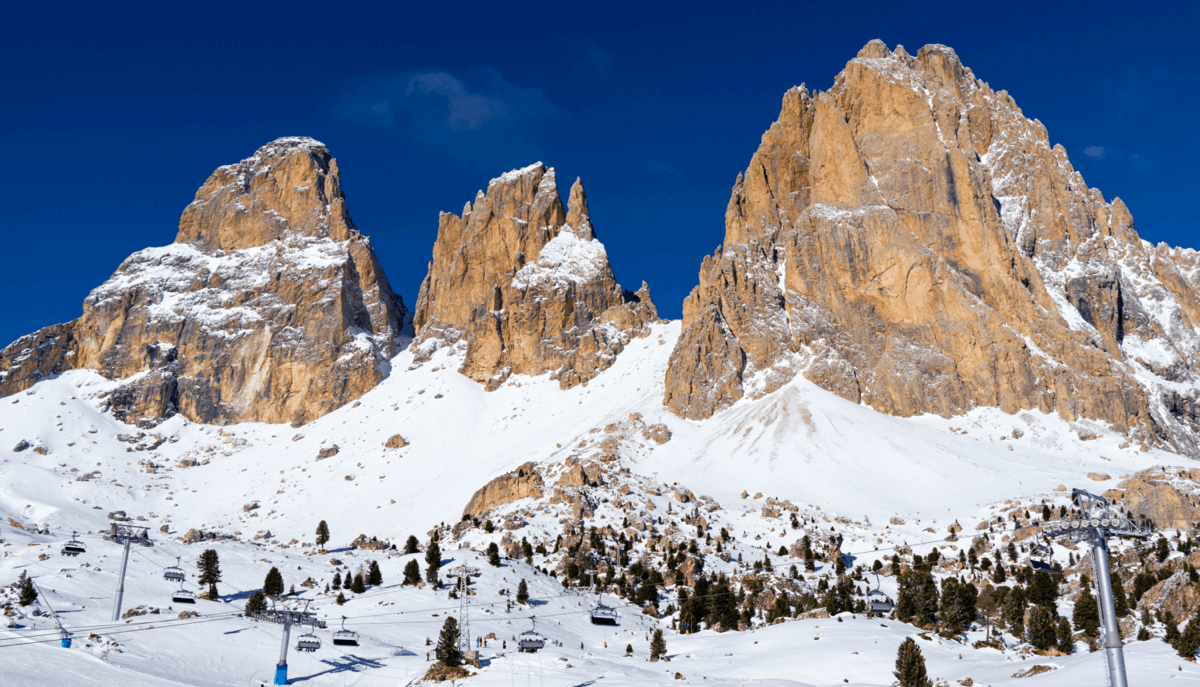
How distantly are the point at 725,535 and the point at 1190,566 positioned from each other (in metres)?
55.1

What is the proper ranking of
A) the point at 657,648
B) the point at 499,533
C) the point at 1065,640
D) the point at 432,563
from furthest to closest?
the point at 499,533, the point at 432,563, the point at 657,648, the point at 1065,640

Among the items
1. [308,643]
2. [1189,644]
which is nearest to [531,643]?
[308,643]

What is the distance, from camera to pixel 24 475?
170250 mm

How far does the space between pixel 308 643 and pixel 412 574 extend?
25.1 metres

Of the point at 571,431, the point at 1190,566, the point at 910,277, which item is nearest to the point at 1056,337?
the point at 910,277

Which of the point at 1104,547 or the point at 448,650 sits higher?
the point at 1104,547

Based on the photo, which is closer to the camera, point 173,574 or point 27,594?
point 27,594

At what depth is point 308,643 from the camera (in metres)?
57.0

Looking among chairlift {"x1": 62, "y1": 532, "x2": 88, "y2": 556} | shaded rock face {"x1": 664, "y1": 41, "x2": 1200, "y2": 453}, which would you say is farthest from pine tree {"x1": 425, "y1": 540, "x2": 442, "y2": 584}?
shaded rock face {"x1": 664, "y1": 41, "x2": 1200, "y2": 453}

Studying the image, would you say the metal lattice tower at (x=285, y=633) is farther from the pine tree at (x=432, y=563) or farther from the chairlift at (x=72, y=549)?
the chairlift at (x=72, y=549)

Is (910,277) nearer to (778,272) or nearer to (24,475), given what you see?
(778,272)

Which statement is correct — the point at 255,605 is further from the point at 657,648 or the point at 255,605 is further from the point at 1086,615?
the point at 1086,615

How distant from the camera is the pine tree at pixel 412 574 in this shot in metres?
81.4

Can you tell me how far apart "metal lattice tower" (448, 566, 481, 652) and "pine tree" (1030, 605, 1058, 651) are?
3930 centimetres
